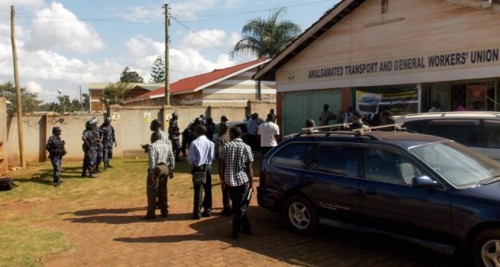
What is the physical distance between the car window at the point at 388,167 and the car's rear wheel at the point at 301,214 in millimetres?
1074

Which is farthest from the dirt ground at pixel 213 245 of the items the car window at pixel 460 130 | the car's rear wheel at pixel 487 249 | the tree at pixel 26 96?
the tree at pixel 26 96

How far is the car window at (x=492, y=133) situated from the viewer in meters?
7.72

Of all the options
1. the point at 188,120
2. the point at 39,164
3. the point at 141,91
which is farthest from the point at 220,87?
the point at 141,91

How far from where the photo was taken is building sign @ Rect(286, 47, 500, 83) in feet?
37.2

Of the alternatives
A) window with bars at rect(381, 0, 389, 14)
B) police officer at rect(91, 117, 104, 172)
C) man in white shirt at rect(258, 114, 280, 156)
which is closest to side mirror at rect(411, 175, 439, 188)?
man in white shirt at rect(258, 114, 280, 156)

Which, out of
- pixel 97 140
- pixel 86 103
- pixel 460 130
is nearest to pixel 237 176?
pixel 460 130

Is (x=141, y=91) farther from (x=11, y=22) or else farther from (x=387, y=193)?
(x=387, y=193)

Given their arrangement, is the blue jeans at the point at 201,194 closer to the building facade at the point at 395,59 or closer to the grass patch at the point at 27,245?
the grass patch at the point at 27,245

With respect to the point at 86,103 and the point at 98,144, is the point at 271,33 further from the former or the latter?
the point at 86,103

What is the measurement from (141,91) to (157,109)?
31009 mm

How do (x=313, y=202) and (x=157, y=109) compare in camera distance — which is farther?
(x=157, y=109)

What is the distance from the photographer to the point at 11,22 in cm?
1650

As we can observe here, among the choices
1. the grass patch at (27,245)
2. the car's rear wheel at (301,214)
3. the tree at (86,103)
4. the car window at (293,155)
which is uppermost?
the tree at (86,103)

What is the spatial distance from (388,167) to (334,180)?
0.80m
